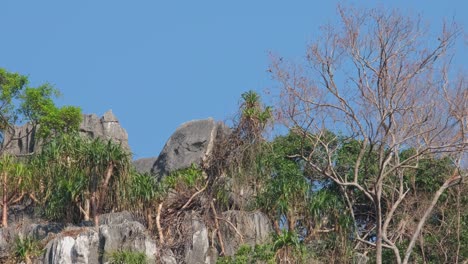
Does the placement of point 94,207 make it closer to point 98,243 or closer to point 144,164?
point 98,243

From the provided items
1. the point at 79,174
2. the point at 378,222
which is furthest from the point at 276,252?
the point at 79,174

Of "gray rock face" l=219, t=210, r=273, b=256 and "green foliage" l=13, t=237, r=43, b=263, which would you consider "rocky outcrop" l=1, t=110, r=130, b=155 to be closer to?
"gray rock face" l=219, t=210, r=273, b=256

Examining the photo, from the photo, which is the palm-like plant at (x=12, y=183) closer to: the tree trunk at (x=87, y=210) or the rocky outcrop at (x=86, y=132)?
the tree trunk at (x=87, y=210)

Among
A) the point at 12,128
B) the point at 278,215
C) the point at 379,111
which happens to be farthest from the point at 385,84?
the point at 12,128

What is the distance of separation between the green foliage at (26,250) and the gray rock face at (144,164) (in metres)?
13.2

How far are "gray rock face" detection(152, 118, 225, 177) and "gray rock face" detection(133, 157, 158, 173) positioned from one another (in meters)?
1.21

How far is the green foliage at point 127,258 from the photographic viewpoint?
32594 mm

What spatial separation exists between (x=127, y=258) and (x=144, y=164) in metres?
15.4

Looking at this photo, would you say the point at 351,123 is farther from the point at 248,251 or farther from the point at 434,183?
the point at 434,183

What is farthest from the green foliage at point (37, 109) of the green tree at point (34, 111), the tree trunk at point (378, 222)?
the tree trunk at point (378, 222)

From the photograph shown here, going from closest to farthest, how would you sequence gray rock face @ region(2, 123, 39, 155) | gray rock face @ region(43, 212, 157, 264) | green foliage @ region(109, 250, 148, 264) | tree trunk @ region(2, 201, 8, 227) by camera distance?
green foliage @ region(109, 250, 148, 264) < gray rock face @ region(43, 212, 157, 264) < tree trunk @ region(2, 201, 8, 227) < gray rock face @ region(2, 123, 39, 155)

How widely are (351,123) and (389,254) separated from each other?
8.40 metres

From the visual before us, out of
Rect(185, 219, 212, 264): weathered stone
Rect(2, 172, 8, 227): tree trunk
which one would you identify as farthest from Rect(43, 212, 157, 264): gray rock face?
Rect(2, 172, 8, 227): tree trunk

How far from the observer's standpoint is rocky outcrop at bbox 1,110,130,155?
4875 centimetres
